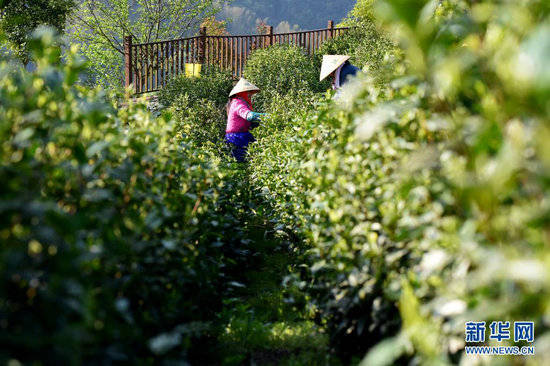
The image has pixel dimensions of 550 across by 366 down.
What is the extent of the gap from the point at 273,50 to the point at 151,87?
4205 millimetres

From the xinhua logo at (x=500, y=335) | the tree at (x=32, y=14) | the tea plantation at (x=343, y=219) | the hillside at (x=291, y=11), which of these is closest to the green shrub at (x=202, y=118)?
the tea plantation at (x=343, y=219)

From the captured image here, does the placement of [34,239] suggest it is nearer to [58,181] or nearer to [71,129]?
[58,181]

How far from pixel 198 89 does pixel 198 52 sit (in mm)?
4256

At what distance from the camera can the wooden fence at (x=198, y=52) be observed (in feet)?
53.4

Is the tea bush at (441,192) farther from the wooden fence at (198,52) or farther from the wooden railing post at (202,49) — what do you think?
the wooden railing post at (202,49)

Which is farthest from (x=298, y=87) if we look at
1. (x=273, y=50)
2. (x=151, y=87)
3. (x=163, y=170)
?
(x=163, y=170)

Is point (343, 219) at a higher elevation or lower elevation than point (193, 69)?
lower

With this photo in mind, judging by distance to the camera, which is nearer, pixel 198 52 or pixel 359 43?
pixel 359 43

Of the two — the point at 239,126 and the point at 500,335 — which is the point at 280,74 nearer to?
the point at 239,126

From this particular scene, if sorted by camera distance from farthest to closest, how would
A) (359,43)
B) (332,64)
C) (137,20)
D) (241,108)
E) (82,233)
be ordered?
1. (137,20)
2. (359,43)
3. (241,108)
4. (332,64)
5. (82,233)

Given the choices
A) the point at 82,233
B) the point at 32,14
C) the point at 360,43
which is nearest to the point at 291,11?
the point at 32,14

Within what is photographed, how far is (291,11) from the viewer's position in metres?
135

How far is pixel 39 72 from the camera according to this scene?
2.16 metres

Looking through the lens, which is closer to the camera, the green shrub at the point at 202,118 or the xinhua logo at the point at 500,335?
the xinhua logo at the point at 500,335
